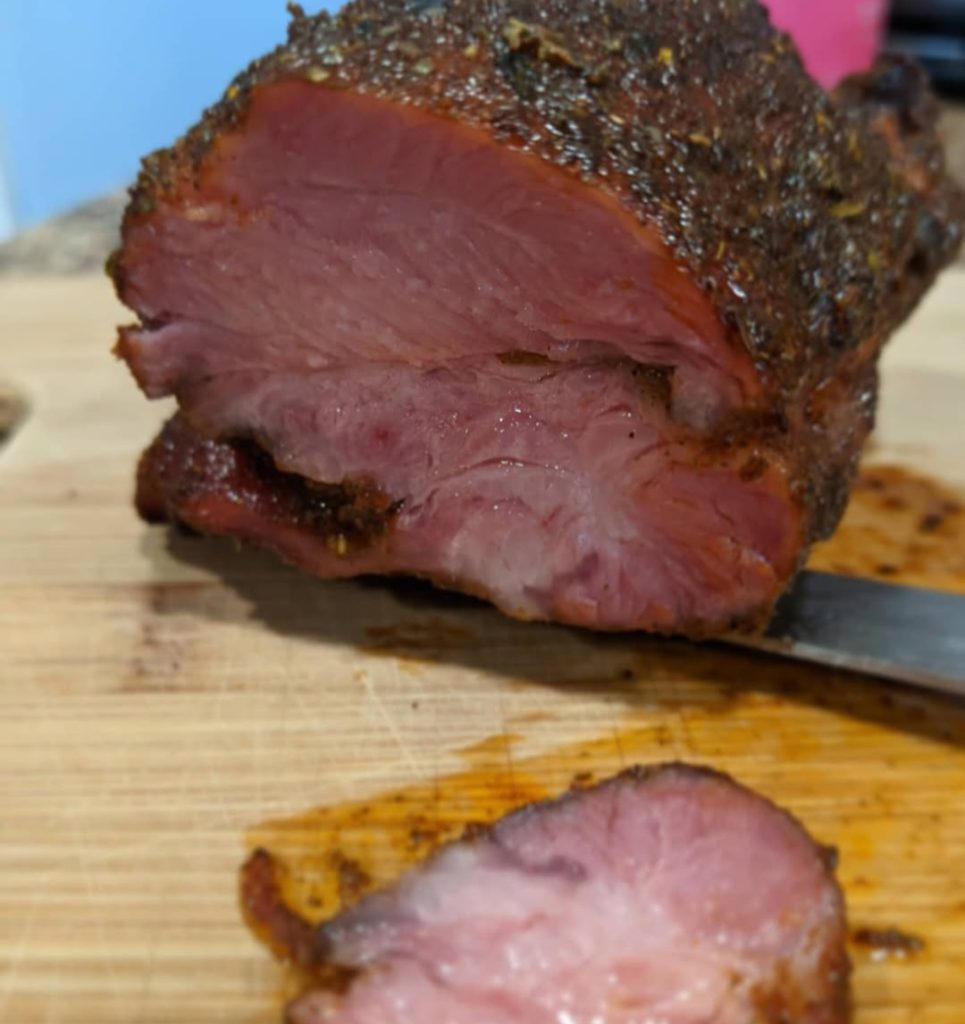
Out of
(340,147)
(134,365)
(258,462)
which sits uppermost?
(340,147)

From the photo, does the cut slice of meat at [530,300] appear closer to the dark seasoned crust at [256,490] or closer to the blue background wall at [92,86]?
the dark seasoned crust at [256,490]

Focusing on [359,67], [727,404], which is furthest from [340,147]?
[727,404]

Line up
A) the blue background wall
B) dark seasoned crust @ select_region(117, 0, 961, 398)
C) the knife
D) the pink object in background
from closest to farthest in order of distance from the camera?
dark seasoned crust @ select_region(117, 0, 961, 398) < the knife < the pink object in background < the blue background wall

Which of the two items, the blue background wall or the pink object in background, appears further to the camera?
the blue background wall

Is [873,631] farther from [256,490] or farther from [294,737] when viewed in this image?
[256,490]

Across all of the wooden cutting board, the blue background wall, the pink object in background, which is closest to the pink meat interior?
the wooden cutting board

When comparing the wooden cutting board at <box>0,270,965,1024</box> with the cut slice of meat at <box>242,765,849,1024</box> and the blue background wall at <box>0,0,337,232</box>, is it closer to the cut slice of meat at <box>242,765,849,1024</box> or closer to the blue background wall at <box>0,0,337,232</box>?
the cut slice of meat at <box>242,765,849,1024</box>

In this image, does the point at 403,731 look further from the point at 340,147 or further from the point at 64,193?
the point at 64,193
